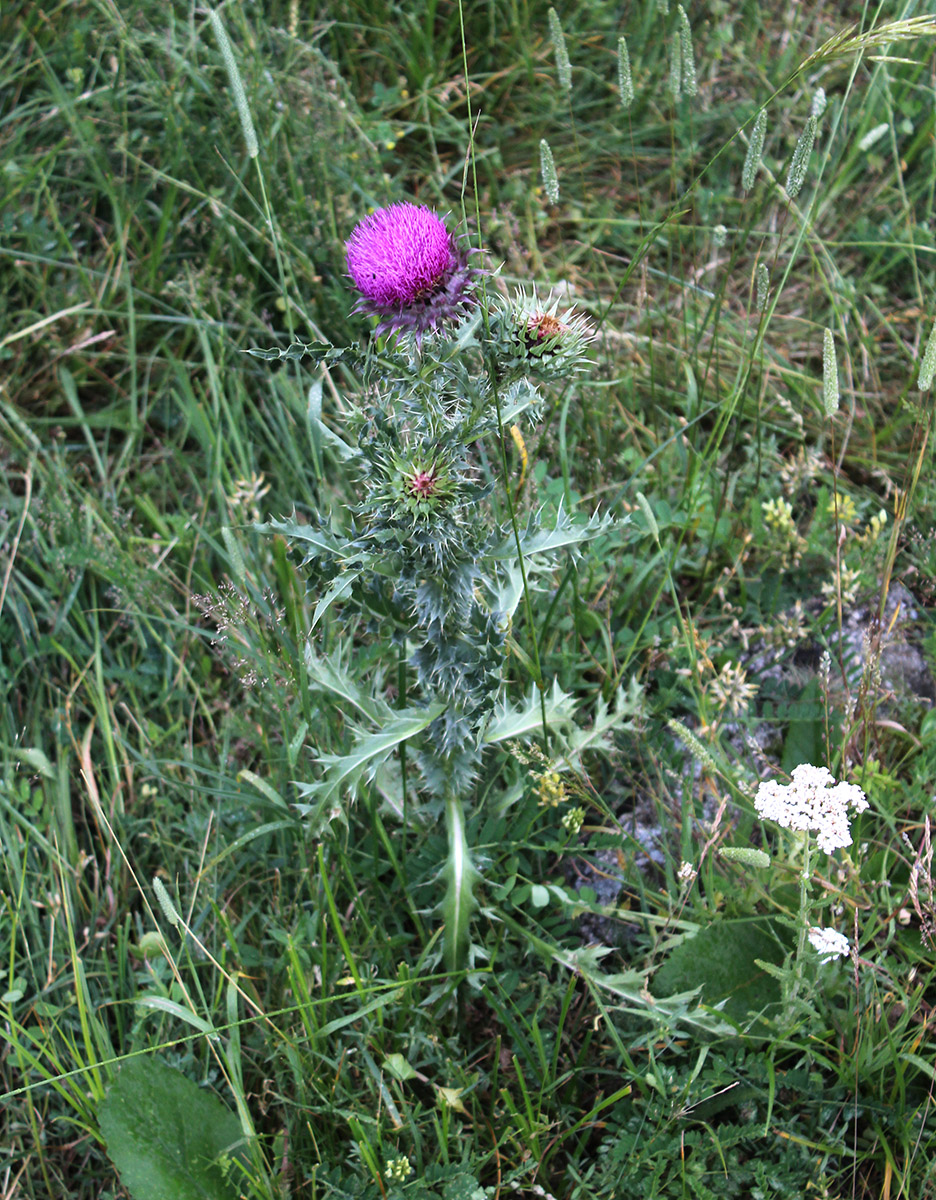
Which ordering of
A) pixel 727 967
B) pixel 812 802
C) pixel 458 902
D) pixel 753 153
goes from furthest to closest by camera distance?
pixel 753 153 → pixel 458 902 → pixel 727 967 → pixel 812 802

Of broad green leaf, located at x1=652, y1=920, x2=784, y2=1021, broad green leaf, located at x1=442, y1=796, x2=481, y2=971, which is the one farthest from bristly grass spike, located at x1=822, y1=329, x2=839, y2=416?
→ broad green leaf, located at x1=442, y1=796, x2=481, y2=971

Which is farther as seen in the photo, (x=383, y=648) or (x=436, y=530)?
(x=383, y=648)

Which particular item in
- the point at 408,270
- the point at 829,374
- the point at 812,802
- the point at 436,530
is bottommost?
the point at 812,802

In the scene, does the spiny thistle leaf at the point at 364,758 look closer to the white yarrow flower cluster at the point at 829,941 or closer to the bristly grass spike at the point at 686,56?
the white yarrow flower cluster at the point at 829,941

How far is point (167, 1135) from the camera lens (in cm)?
218

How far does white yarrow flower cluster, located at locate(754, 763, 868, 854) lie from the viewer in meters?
1.87

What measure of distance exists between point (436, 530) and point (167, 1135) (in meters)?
1.53

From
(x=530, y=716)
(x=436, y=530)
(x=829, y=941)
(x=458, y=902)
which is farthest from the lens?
(x=530, y=716)

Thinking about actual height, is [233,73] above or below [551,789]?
above

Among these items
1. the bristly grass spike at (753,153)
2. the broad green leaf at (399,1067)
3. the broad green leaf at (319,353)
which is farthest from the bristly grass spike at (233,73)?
→ the broad green leaf at (399,1067)

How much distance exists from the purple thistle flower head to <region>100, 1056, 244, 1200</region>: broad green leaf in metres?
1.83

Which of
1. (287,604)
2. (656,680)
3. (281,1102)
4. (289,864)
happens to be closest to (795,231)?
(656,680)

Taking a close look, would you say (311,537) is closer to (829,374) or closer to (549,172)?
(549,172)

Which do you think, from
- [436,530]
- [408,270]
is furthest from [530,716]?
[408,270]
